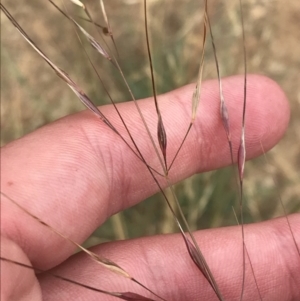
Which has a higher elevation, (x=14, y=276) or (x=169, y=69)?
(x=169, y=69)

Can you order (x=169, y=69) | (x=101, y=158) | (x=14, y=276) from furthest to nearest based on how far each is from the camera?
1. (x=169, y=69)
2. (x=101, y=158)
3. (x=14, y=276)

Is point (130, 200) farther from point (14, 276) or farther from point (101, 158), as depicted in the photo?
point (14, 276)

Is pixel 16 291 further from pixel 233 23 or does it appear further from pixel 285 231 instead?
pixel 233 23

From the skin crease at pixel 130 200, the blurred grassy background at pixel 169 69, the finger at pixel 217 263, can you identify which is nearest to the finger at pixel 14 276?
the skin crease at pixel 130 200

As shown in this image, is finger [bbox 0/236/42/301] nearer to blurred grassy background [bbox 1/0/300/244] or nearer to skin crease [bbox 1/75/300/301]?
skin crease [bbox 1/75/300/301]

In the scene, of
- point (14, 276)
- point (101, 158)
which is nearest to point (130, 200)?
point (101, 158)

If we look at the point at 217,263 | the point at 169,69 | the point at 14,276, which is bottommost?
the point at 217,263

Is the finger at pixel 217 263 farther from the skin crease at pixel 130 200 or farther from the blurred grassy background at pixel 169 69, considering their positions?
the blurred grassy background at pixel 169 69

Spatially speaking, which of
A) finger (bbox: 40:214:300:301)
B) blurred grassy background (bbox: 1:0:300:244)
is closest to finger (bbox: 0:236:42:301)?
finger (bbox: 40:214:300:301)
